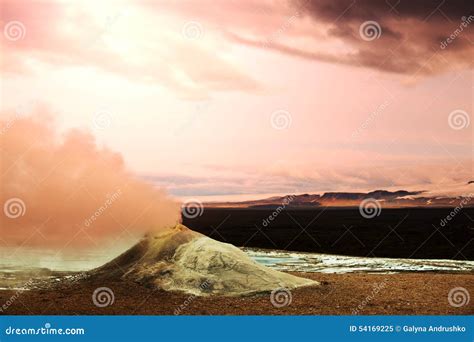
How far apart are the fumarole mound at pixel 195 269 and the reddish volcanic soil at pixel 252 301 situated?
52cm

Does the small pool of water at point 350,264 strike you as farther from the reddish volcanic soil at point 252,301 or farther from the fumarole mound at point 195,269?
the fumarole mound at point 195,269

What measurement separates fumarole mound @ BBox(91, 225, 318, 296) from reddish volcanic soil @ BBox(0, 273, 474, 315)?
1.69 feet

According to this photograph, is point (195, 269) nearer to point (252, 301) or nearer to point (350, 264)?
point (252, 301)

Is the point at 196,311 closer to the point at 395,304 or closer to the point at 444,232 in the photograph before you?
the point at 395,304

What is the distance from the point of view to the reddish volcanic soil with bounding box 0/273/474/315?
16391 millimetres

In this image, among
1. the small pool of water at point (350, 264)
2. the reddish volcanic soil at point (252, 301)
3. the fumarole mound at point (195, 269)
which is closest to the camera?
the reddish volcanic soil at point (252, 301)

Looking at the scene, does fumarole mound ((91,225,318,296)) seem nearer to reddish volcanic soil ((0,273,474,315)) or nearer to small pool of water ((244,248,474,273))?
reddish volcanic soil ((0,273,474,315))

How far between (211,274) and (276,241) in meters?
38.9

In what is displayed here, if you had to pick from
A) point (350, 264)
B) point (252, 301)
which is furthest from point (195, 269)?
point (350, 264)

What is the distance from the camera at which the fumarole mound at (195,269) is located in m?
18.2

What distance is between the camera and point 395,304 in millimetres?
17469

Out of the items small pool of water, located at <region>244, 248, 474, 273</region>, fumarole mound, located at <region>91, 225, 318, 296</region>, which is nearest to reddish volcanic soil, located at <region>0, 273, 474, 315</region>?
fumarole mound, located at <region>91, 225, 318, 296</region>

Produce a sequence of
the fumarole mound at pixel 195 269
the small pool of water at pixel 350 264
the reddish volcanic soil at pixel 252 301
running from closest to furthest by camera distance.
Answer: the reddish volcanic soil at pixel 252 301
the fumarole mound at pixel 195 269
the small pool of water at pixel 350 264

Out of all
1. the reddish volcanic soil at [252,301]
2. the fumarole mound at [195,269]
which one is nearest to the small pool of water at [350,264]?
the reddish volcanic soil at [252,301]
